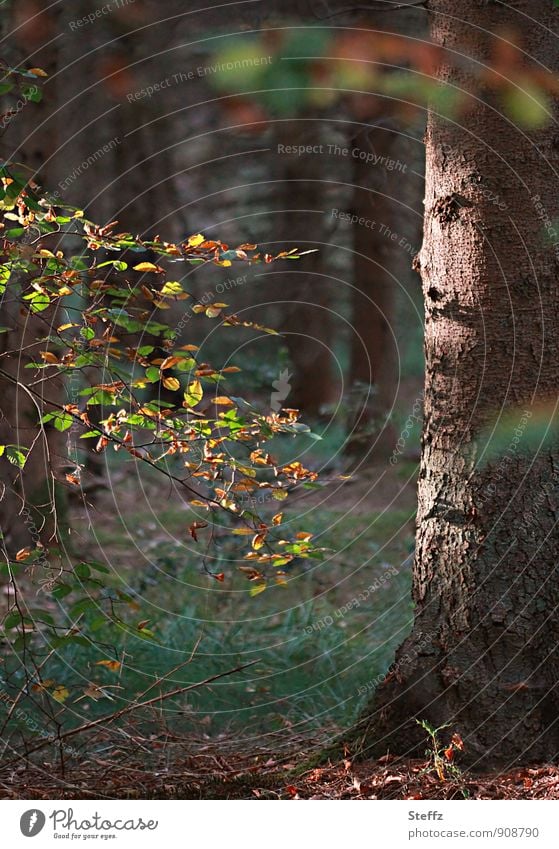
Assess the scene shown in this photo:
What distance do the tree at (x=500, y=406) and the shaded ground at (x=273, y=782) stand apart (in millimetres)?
96

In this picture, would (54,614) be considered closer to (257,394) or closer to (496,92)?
(496,92)

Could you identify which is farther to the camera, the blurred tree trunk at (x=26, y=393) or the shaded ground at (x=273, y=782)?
the blurred tree trunk at (x=26, y=393)

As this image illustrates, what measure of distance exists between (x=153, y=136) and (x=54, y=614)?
205 inches

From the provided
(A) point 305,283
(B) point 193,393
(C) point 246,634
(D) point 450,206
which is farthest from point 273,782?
(A) point 305,283

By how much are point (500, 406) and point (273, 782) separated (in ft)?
4.63

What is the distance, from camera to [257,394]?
9.16 meters

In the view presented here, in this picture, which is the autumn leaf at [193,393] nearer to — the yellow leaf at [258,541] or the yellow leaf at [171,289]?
the yellow leaf at [171,289]

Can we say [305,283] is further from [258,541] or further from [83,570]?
[83,570]

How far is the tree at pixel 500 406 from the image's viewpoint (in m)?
2.97

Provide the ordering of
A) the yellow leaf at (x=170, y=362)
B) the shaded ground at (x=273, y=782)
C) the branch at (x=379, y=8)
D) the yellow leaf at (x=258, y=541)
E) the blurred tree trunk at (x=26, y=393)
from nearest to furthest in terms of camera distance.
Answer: the yellow leaf at (x=170, y=362)
the shaded ground at (x=273, y=782)
the yellow leaf at (x=258, y=541)
the branch at (x=379, y=8)
the blurred tree trunk at (x=26, y=393)

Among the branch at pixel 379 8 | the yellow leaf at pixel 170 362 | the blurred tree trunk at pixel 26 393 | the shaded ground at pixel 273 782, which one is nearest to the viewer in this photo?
the yellow leaf at pixel 170 362

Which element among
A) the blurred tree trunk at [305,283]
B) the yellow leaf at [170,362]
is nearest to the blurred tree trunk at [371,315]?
the blurred tree trunk at [305,283]

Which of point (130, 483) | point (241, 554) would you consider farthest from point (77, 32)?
point (241, 554)

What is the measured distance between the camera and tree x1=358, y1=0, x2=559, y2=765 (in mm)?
2973
